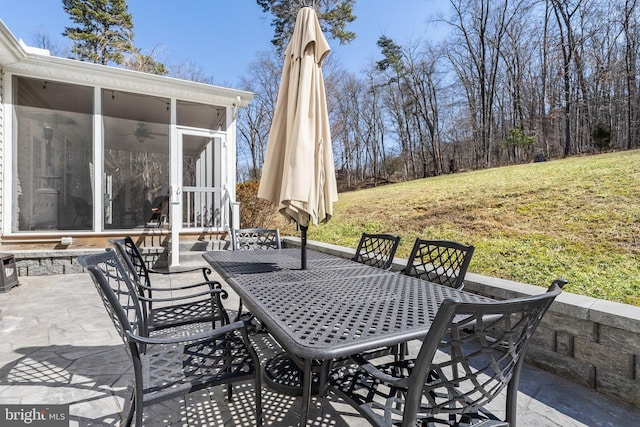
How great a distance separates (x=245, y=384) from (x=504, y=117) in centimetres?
2090

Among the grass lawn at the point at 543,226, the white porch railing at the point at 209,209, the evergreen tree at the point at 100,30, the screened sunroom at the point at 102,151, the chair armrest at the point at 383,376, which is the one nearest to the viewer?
the chair armrest at the point at 383,376

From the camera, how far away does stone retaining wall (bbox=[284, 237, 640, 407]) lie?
1.89 m

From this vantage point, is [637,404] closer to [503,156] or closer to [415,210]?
[415,210]

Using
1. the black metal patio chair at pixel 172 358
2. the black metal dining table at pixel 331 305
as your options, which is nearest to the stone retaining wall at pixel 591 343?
the black metal dining table at pixel 331 305

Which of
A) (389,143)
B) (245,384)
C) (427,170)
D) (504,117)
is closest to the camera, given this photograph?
(245,384)

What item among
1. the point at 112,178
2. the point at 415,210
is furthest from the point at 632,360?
the point at 112,178

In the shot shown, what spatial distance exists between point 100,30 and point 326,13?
33.2ft

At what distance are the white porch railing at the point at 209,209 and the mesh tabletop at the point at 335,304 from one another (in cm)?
409

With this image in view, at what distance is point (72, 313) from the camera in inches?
136

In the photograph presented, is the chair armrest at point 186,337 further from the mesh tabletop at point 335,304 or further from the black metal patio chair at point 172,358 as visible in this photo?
the mesh tabletop at point 335,304

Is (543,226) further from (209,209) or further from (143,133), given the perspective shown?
(143,133)

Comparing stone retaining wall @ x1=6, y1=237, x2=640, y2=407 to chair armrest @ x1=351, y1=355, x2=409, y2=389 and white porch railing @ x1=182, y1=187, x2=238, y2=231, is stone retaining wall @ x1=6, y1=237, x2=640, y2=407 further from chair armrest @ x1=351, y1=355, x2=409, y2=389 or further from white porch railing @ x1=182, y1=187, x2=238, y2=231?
white porch railing @ x1=182, y1=187, x2=238, y2=231

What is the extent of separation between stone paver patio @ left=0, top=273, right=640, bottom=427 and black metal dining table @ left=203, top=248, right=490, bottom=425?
376mm

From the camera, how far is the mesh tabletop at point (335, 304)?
115 centimetres
